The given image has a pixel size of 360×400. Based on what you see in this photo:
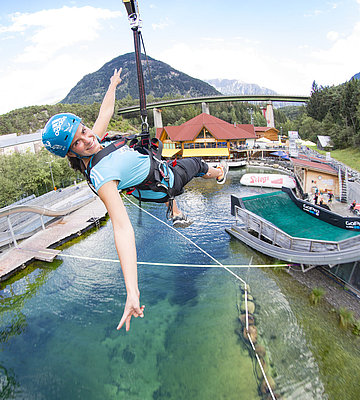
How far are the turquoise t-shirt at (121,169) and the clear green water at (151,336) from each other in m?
6.85

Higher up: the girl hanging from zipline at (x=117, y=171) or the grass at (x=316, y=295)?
the girl hanging from zipline at (x=117, y=171)

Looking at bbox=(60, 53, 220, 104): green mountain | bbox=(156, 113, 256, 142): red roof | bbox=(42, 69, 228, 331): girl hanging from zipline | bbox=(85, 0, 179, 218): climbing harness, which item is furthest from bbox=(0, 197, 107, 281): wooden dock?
bbox=(60, 53, 220, 104): green mountain

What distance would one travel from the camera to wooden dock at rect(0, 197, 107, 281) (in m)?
13.8

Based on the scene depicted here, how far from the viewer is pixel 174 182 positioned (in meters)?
3.37

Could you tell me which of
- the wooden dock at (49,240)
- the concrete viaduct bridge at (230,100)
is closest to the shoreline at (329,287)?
the wooden dock at (49,240)

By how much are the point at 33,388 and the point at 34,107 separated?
90.0 meters

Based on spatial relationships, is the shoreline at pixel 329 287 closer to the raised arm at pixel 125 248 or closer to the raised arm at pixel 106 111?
the raised arm at pixel 125 248

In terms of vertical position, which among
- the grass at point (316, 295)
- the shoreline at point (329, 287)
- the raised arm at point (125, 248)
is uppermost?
the raised arm at point (125, 248)

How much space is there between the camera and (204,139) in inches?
1626

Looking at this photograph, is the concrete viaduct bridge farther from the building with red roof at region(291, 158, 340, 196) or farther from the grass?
the grass

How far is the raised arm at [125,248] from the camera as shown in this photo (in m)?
1.83

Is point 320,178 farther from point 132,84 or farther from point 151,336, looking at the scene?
point 132,84

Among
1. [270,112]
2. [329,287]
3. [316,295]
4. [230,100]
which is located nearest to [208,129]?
[230,100]

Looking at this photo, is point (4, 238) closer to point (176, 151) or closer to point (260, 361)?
point (260, 361)
